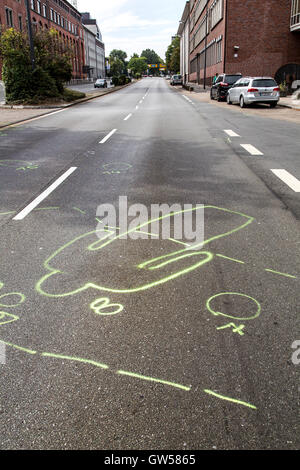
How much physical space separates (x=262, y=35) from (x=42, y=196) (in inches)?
1681

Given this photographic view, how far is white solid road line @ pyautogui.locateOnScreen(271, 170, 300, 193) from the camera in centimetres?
695

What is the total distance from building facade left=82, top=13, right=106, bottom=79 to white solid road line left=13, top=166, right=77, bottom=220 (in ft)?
366

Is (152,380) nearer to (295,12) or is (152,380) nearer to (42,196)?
(42,196)

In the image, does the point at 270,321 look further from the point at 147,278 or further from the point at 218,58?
the point at 218,58

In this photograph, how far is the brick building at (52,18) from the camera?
5394 centimetres

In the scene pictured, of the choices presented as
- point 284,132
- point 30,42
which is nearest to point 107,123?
point 284,132

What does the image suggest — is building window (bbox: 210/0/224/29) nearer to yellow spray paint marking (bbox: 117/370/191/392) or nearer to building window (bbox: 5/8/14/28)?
building window (bbox: 5/8/14/28)

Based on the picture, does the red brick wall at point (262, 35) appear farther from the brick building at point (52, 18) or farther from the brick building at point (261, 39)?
the brick building at point (52, 18)

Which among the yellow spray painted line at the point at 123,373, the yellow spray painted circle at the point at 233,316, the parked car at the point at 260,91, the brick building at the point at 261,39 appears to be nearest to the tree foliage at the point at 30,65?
the parked car at the point at 260,91

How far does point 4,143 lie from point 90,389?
450 inches

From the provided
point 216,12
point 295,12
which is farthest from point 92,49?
point 295,12

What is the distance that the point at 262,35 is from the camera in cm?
4228

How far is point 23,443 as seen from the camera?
82.7 inches
